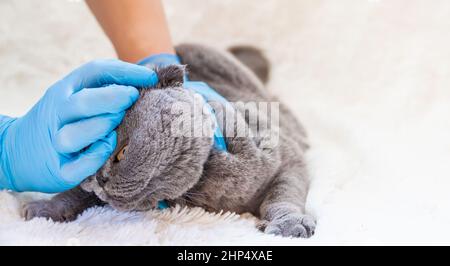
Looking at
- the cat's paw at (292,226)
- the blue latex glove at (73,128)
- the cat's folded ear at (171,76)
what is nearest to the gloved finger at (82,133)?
the blue latex glove at (73,128)

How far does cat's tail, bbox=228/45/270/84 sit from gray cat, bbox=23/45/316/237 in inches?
25.7

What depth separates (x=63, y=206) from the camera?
41.8 inches

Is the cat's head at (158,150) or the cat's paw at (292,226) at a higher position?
the cat's head at (158,150)

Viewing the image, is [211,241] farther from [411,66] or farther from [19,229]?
[411,66]

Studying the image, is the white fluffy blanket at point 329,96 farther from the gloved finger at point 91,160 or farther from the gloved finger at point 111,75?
the gloved finger at point 111,75

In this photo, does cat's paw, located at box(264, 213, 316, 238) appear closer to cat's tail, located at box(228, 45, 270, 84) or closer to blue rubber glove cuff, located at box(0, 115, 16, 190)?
blue rubber glove cuff, located at box(0, 115, 16, 190)

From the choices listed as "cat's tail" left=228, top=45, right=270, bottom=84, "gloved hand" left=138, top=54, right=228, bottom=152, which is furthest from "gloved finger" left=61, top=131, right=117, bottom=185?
"cat's tail" left=228, top=45, right=270, bottom=84

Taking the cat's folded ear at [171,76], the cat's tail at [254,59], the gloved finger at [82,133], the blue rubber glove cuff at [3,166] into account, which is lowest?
the cat's tail at [254,59]

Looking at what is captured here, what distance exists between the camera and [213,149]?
1.03 metres

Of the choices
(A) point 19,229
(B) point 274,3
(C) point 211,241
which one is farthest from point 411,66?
(A) point 19,229

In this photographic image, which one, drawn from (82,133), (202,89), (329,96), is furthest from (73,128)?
(329,96)

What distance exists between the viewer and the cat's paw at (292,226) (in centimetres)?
97

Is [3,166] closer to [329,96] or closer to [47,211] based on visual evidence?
[47,211]

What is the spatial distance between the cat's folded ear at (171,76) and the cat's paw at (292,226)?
1.06 feet
